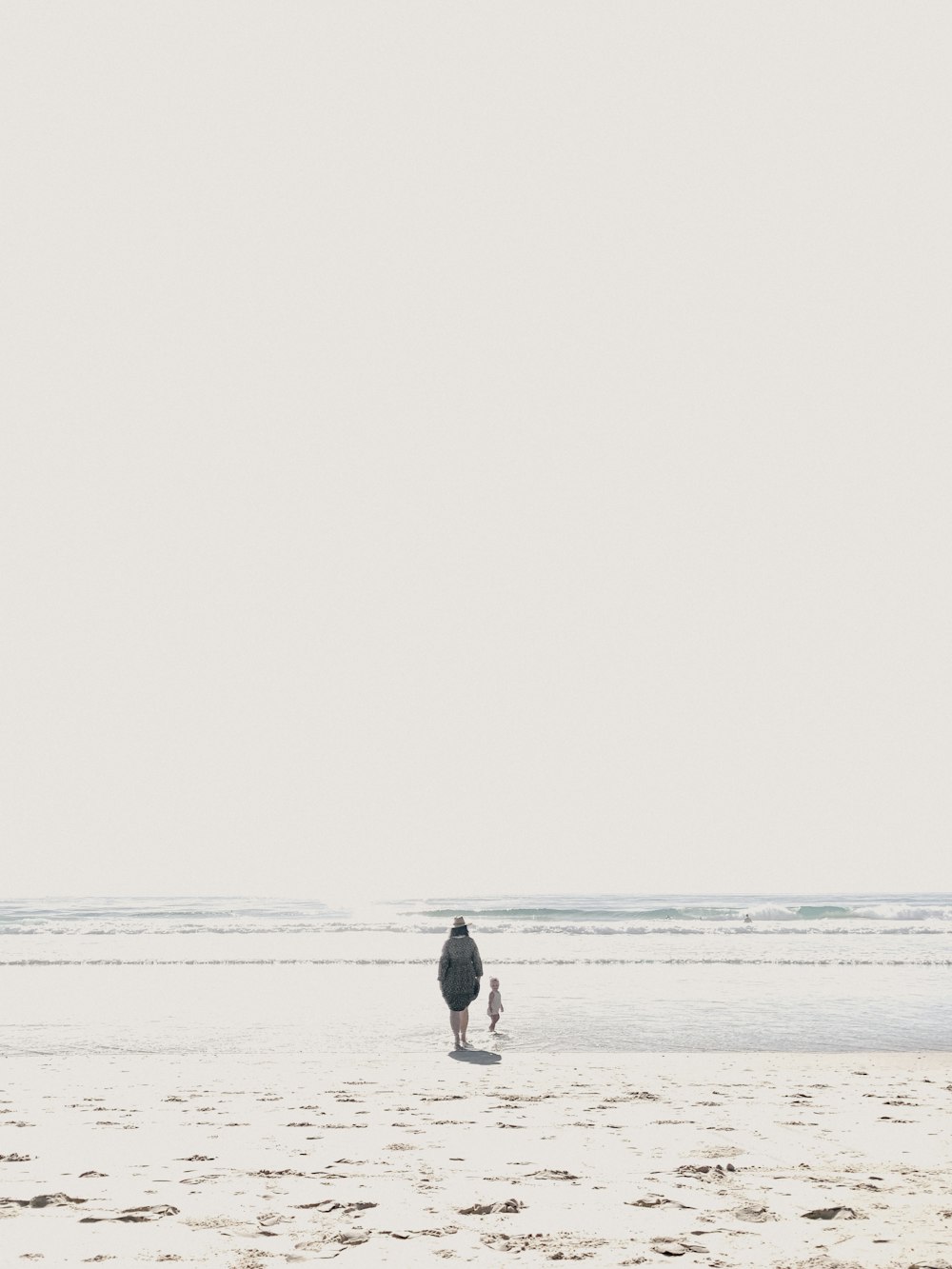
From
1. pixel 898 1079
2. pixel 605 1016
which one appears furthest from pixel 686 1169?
pixel 605 1016

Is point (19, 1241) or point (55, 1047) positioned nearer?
point (19, 1241)

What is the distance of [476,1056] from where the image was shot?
41.7ft

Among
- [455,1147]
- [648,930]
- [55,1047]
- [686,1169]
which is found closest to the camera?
[686,1169]

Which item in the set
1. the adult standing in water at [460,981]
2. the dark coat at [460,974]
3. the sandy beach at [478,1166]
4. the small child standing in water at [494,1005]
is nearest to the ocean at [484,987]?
the small child standing in water at [494,1005]

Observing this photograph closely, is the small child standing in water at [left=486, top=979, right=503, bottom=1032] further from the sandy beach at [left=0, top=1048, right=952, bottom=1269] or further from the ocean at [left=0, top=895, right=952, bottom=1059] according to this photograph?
the sandy beach at [left=0, top=1048, right=952, bottom=1269]

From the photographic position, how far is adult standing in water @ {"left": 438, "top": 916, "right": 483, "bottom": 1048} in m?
13.5

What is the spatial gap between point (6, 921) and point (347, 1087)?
1504 inches

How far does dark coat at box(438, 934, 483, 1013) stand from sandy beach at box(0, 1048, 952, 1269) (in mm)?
1982

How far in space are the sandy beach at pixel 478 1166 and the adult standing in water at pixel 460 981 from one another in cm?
197

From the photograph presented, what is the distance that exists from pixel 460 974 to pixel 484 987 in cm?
708

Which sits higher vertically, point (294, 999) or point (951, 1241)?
point (951, 1241)

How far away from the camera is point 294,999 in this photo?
61.5 feet

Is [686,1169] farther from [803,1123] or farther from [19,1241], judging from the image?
[19,1241]

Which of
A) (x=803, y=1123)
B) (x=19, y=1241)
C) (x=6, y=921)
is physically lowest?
(x=6, y=921)
